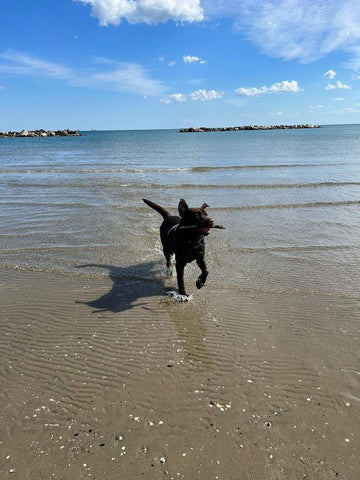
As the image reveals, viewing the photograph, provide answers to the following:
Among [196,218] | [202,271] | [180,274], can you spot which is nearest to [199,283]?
[202,271]

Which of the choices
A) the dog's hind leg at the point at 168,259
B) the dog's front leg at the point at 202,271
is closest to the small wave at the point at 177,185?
the dog's hind leg at the point at 168,259

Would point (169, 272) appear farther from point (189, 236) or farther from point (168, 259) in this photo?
point (189, 236)

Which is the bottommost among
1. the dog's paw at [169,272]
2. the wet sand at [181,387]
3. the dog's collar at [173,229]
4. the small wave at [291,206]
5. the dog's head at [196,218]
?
the dog's paw at [169,272]

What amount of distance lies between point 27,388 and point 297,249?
19.9ft

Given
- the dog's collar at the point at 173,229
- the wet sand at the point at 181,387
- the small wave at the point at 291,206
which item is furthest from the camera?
the small wave at the point at 291,206

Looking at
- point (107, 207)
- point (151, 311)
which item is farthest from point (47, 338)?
point (107, 207)

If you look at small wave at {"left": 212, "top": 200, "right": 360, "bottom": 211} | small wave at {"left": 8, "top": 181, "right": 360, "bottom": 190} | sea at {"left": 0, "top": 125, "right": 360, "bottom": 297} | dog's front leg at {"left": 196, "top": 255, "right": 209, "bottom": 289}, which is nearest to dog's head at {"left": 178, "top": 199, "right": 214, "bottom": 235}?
dog's front leg at {"left": 196, "top": 255, "right": 209, "bottom": 289}

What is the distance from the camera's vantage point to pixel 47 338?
177 inches

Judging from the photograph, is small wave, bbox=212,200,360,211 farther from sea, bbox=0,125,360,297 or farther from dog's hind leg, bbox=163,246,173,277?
dog's hind leg, bbox=163,246,173,277

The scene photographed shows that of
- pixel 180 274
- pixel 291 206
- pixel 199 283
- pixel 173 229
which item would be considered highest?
pixel 173 229

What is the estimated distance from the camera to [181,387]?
3510mm

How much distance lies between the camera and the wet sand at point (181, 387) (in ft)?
8.89

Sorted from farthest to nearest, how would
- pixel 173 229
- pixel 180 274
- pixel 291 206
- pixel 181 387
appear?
pixel 291 206, pixel 173 229, pixel 180 274, pixel 181 387

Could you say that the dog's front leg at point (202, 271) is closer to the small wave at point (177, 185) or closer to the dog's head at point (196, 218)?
the dog's head at point (196, 218)
